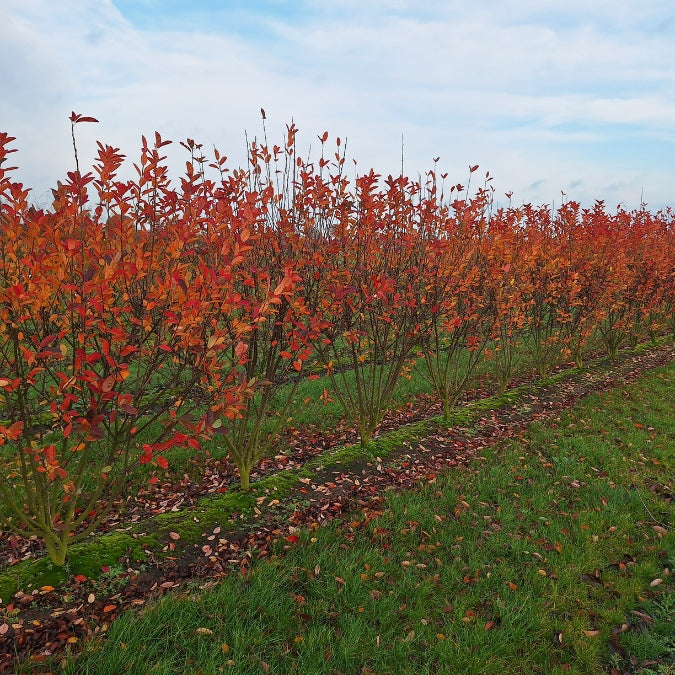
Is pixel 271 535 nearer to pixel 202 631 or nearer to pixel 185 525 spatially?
pixel 185 525

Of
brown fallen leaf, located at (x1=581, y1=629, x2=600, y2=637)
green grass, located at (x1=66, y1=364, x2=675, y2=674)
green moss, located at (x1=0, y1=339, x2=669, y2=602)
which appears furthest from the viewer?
green moss, located at (x1=0, y1=339, x2=669, y2=602)

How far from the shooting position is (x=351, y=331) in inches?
205

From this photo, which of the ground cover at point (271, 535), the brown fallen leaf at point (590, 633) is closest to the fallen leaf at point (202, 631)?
the ground cover at point (271, 535)

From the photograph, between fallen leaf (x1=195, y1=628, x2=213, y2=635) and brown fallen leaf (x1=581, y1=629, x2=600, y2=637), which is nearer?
fallen leaf (x1=195, y1=628, x2=213, y2=635)

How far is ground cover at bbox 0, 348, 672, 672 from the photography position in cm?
289

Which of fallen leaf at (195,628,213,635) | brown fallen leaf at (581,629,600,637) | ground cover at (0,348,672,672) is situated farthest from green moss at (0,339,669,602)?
brown fallen leaf at (581,629,600,637)

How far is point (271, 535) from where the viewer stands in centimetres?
399

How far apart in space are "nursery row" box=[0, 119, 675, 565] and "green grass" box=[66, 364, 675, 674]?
1150mm

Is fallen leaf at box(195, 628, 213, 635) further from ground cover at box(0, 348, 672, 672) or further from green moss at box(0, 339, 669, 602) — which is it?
green moss at box(0, 339, 669, 602)

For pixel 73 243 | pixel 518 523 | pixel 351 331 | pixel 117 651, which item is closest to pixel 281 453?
pixel 351 331

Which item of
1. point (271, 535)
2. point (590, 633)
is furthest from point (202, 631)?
point (590, 633)

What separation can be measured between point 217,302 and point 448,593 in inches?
108

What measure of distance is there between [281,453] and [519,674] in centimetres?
362

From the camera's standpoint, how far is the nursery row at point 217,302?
2838 millimetres
